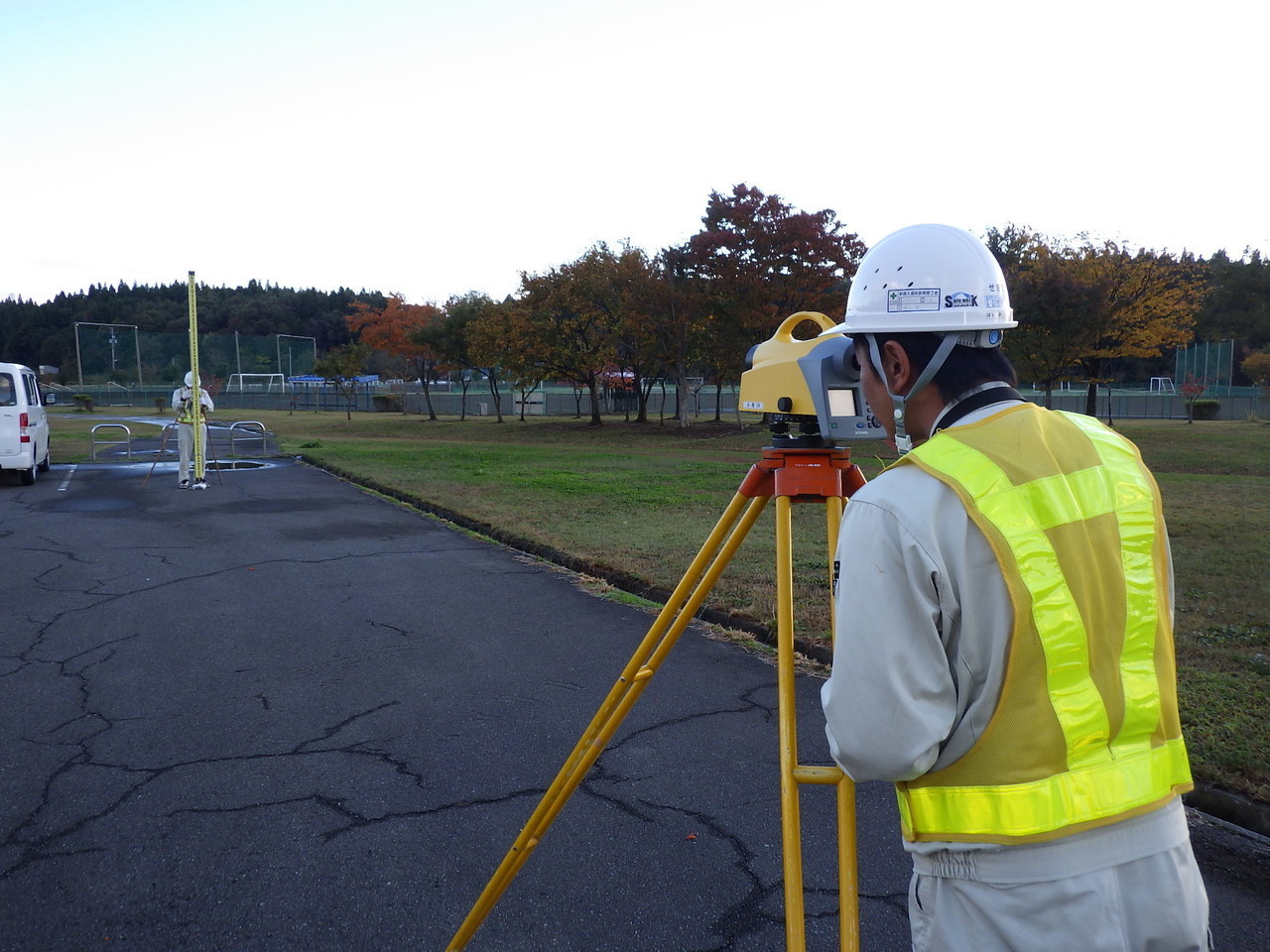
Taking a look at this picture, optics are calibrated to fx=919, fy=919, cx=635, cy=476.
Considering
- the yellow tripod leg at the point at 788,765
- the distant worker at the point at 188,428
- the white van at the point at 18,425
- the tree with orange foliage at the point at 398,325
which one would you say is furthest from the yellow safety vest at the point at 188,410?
the tree with orange foliage at the point at 398,325

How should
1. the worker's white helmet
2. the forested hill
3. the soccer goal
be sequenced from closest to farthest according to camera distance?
the worker's white helmet < the soccer goal < the forested hill

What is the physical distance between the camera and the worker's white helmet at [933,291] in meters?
1.58

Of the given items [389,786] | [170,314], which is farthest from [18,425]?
[170,314]

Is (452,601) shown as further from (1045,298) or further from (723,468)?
(1045,298)

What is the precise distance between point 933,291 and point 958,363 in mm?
135

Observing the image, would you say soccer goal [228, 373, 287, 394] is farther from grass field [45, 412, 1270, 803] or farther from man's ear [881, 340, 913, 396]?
man's ear [881, 340, 913, 396]

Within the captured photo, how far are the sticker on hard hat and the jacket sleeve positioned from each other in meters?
0.39

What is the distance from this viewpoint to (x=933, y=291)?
1.60 metres

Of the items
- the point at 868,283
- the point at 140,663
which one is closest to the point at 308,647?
the point at 140,663

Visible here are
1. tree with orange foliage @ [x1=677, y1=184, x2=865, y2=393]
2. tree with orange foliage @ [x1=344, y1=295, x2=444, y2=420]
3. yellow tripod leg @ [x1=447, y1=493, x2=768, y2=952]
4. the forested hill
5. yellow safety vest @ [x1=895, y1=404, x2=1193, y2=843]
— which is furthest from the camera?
the forested hill

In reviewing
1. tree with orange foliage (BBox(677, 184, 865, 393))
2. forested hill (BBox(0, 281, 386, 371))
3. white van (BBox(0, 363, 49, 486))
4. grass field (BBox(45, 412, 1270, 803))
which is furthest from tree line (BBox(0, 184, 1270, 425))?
forested hill (BBox(0, 281, 386, 371))

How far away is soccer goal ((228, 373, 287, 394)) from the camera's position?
7531cm

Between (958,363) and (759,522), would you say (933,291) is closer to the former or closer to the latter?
(958,363)

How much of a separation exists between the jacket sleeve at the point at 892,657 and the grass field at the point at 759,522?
3132mm
